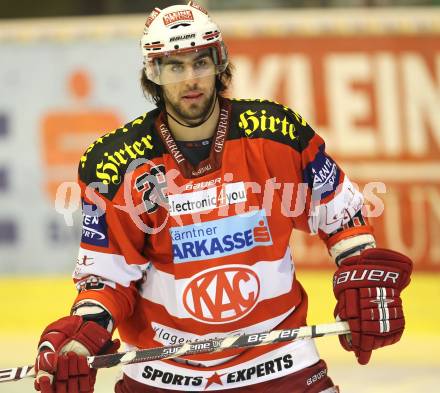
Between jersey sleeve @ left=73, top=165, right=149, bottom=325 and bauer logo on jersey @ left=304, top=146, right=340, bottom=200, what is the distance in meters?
0.51

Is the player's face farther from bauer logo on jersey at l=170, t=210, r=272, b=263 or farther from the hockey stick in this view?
the hockey stick

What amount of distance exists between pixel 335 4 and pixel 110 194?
3272 mm

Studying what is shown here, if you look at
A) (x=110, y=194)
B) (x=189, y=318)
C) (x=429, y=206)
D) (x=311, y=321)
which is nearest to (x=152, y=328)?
(x=189, y=318)

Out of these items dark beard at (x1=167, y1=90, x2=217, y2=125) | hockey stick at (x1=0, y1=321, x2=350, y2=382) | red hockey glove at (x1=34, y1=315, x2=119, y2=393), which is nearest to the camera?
red hockey glove at (x1=34, y1=315, x2=119, y2=393)

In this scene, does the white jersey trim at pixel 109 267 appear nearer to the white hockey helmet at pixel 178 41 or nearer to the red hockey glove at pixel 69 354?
the red hockey glove at pixel 69 354

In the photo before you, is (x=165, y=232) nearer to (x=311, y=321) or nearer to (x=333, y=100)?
(x=311, y=321)

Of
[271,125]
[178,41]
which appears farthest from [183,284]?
[178,41]

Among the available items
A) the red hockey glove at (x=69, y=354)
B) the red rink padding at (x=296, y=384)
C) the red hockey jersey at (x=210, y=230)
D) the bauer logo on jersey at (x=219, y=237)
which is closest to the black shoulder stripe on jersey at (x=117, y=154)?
the red hockey jersey at (x=210, y=230)

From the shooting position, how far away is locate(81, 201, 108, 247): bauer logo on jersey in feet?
11.7

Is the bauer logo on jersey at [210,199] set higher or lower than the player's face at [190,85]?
lower

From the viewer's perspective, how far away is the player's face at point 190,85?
11.6 feet

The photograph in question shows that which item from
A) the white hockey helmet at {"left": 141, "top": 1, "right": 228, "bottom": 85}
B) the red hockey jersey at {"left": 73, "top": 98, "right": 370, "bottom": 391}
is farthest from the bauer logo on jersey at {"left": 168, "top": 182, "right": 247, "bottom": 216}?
the white hockey helmet at {"left": 141, "top": 1, "right": 228, "bottom": 85}

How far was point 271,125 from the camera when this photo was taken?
3582mm

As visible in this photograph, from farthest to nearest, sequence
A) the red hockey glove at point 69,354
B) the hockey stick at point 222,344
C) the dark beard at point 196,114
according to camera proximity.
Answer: the dark beard at point 196,114
the hockey stick at point 222,344
the red hockey glove at point 69,354
